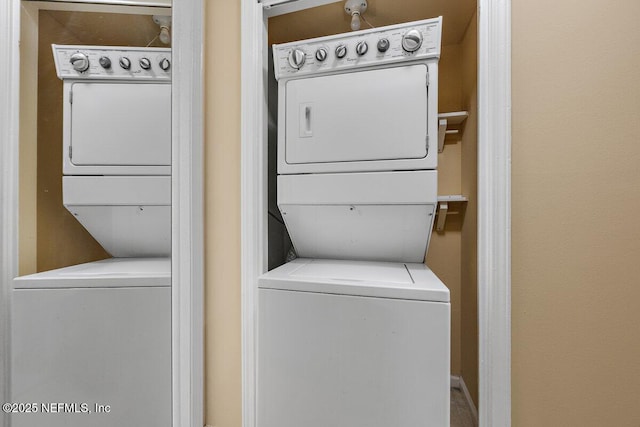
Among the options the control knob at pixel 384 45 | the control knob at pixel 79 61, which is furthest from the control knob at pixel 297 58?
the control knob at pixel 79 61

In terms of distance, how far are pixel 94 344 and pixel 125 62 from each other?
99 cm

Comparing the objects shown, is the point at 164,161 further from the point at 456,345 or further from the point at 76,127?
the point at 456,345

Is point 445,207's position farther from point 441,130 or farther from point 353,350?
point 353,350

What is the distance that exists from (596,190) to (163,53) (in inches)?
69.7

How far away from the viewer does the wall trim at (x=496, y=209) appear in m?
1.10

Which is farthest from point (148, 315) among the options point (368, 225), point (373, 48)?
point (373, 48)

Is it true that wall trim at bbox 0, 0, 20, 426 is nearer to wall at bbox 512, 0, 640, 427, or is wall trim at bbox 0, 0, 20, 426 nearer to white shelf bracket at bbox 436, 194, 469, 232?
wall at bbox 512, 0, 640, 427

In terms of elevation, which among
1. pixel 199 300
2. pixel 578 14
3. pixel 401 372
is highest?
pixel 578 14

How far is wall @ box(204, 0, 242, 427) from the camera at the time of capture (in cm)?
139

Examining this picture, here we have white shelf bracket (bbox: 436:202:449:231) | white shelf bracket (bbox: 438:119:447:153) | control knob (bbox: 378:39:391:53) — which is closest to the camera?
control knob (bbox: 378:39:391:53)

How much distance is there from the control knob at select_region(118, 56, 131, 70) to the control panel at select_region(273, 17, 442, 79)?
694mm

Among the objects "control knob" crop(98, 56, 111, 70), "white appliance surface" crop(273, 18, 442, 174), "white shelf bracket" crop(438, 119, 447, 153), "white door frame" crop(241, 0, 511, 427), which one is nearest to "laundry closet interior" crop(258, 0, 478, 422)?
"white shelf bracket" crop(438, 119, 447, 153)

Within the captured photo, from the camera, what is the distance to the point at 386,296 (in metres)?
1.08

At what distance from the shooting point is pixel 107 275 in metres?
0.96
